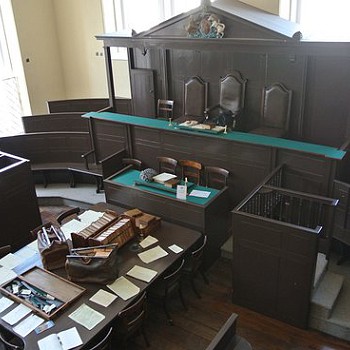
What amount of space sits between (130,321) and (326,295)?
233 centimetres

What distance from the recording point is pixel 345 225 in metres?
5.60

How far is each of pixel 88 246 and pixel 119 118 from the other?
3.38 m

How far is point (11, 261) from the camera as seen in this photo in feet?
16.8

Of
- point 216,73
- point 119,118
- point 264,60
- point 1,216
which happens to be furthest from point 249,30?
point 1,216

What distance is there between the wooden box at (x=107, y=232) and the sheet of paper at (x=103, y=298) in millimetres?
602

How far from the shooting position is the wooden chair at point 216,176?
670 cm

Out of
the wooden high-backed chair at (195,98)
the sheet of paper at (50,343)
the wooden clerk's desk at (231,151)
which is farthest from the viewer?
the wooden high-backed chair at (195,98)

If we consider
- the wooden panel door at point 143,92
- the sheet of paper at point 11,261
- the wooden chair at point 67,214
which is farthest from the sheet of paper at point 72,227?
the wooden panel door at point 143,92

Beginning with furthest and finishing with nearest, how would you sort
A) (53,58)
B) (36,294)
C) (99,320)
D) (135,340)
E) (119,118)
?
(53,58), (119,118), (135,340), (36,294), (99,320)

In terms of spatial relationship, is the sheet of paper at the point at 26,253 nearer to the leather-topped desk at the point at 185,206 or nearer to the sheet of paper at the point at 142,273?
the sheet of paper at the point at 142,273

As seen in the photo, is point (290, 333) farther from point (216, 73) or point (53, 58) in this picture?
point (53, 58)

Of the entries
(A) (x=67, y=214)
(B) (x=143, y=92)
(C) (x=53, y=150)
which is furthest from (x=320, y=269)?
(C) (x=53, y=150)

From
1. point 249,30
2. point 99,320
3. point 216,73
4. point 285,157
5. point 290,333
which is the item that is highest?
point 249,30

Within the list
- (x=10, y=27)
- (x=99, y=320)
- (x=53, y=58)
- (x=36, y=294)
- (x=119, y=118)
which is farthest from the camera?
(x=53, y=58)
